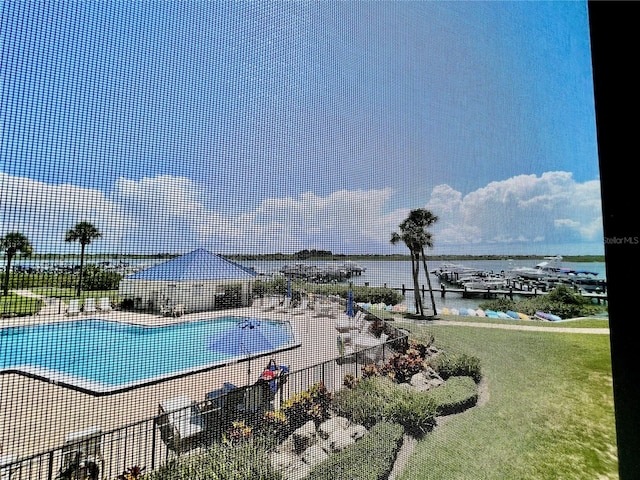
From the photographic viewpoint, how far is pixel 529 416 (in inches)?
59.5

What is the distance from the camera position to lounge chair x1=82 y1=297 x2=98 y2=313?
729 mm

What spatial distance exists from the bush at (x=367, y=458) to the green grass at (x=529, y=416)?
100mm

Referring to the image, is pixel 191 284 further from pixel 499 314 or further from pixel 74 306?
pixel 499 314

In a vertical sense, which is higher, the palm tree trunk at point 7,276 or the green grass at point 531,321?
the palm tree trunk at point 7,276

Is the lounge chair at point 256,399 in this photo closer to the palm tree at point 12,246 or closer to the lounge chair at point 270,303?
the lounge chair at point 270,303

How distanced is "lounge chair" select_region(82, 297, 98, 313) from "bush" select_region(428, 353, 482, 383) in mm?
1647

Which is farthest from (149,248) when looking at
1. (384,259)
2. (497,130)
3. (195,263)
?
(497,130)

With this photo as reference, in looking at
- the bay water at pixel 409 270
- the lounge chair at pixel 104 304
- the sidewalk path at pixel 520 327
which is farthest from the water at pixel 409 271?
the lounge chair at pixel 104 304

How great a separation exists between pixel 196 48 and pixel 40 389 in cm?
104

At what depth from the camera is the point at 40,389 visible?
2.26ft

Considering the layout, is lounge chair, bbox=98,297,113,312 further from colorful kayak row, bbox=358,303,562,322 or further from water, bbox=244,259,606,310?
colorful kayak row, bbox=358,303,562,322

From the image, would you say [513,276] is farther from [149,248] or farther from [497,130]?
[149,248]

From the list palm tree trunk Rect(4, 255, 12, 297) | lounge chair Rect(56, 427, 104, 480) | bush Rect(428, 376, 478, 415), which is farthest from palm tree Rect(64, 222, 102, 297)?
bush Rect(428, 376, 478, 415)

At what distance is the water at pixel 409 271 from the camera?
1312 millimetres
